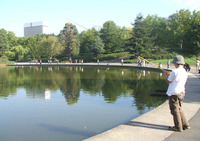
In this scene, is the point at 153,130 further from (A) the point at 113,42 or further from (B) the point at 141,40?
(A) the point at 113,42

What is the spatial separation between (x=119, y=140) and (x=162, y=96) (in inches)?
313

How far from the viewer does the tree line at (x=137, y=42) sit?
49719 mm

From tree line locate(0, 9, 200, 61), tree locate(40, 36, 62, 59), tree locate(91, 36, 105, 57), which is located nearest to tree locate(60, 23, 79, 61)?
tree line locate(0, 9, 200, 61)

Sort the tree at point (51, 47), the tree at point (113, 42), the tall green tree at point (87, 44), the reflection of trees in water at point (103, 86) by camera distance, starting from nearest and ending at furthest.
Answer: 1. the reflection of trees in water at point (103, 86)
2. the tree at point (113, 42)
3. the tall green tree at point (87, 44)
4. the tree at point (51, 47)

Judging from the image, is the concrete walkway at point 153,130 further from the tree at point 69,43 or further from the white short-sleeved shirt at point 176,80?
the tree at point 69,43

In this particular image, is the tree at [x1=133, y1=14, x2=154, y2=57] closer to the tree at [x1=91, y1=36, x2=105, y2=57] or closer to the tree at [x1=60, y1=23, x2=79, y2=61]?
the tree at [x1=91, y1=36, x2=105, y2=57]

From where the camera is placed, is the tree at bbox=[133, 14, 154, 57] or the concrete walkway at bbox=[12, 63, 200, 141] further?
the tree at bbox=[133, 14, 154, 57]

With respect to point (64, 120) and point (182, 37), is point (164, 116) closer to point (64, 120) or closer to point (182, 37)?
point (64, 120)

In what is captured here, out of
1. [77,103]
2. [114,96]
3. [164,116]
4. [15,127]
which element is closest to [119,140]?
[164,116]

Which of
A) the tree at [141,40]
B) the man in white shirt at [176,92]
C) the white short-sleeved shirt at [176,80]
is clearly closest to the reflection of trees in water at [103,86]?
the man in white shirt at [176,92]

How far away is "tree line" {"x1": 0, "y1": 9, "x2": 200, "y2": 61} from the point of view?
49719 mm

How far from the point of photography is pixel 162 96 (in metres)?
12.1

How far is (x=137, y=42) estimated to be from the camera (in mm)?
49812

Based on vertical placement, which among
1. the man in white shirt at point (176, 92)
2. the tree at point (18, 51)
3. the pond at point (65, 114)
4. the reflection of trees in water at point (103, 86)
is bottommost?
the pond at point (65, 114)
